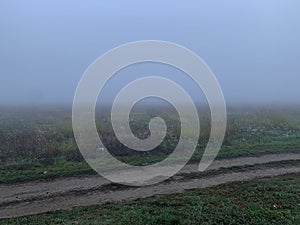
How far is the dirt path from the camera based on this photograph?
1027 centimetres

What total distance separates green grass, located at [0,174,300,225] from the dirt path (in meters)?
A: 0.71

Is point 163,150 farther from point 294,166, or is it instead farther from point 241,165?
point 294,166

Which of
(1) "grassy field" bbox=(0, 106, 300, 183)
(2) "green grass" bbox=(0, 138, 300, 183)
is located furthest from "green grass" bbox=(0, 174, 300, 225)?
(1) "grassy field" bbox=(0, 106, 300, 183)

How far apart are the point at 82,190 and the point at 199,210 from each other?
406 centimetres

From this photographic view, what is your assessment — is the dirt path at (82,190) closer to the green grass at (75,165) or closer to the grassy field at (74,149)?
the green grass at (75,165)

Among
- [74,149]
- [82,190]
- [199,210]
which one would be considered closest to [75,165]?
[74,149]

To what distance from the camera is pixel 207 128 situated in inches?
894

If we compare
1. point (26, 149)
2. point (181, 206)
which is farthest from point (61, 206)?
point (26, 149)

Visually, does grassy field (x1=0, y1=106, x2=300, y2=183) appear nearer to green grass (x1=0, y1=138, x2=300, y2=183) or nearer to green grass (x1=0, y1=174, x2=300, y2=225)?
green grass (x1=0, y1=138, x2=300, y2=183)

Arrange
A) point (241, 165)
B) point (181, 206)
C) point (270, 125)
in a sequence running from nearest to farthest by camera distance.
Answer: point (181, 206), point (241, 165), point (270, 125)

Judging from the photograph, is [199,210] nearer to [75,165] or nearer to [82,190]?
[82,190]

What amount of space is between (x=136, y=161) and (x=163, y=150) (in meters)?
2.54

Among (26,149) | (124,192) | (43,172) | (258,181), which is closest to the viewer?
(124,192)

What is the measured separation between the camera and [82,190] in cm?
1164
